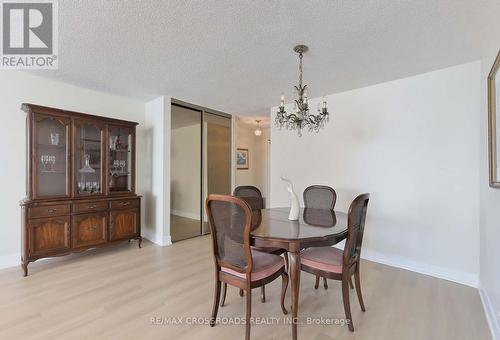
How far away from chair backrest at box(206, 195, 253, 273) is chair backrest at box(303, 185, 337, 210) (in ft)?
4.95

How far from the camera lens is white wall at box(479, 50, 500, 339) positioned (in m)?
1.76

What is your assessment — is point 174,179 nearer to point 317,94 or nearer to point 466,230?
point 317,94

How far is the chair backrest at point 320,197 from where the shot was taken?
2.85 meters

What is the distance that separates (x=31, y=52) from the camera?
2443 mm

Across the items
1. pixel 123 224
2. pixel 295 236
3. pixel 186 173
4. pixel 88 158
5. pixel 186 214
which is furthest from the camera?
pixel 186 214

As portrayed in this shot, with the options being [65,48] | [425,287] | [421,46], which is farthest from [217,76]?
[425,287]

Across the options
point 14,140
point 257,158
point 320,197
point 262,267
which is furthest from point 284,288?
point 257,158

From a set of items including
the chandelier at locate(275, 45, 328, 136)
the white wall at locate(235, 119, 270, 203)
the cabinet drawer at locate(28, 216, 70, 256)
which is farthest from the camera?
the white wall at locate(235, 119, 270, 203)

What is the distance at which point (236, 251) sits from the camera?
Result: 176cm

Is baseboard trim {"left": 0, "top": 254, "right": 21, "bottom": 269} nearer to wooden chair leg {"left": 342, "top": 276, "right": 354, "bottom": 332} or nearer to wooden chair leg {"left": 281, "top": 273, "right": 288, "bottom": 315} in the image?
wooden chair leg {"left": 281, "top": 273, "right": 288, "bottom": 315}

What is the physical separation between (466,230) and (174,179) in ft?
13.4

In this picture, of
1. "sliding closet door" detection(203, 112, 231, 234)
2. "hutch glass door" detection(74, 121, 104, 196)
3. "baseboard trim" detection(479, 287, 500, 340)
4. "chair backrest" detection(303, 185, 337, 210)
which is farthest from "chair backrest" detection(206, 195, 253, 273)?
"sliding closet door" detection(203, 112, 231, 234)

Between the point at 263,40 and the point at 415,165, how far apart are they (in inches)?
90.7

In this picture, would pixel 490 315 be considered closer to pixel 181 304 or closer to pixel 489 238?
pixel 489 238
